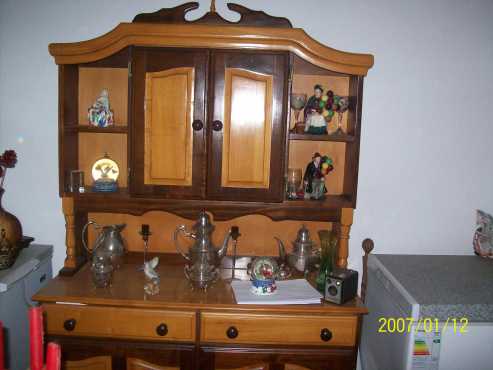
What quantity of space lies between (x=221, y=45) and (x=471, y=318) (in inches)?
61.0

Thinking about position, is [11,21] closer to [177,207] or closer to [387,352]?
[177,207]

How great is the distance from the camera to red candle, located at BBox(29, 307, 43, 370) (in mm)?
537

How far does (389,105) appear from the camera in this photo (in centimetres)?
221

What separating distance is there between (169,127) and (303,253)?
910 millimetres

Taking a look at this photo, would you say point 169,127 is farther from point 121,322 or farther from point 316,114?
point 121,322

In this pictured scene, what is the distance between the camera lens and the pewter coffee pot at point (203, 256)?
6.24 feet

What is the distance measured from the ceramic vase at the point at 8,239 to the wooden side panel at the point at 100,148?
1.44ft

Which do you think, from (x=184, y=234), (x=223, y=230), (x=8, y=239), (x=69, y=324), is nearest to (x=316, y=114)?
(x=223, y=230)

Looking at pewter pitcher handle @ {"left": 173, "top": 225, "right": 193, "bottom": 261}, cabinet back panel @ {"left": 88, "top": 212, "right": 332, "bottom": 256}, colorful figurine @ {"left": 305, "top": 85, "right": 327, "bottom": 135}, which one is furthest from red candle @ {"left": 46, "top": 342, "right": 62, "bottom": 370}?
cabinet back panel @ {"left": 88, "top": 212, "right": 332, "bottom": 256}

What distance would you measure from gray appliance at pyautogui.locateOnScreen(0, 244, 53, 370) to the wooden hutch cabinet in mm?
→ 180

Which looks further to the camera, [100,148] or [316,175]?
[100,148]

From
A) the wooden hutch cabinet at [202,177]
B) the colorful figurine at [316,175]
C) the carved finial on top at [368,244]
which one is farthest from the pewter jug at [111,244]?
the carved finial on top at [368,244]

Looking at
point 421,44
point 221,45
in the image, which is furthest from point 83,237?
point 421,44

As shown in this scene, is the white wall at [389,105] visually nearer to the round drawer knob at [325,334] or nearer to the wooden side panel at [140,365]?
the round drawer knob at [325,334]
